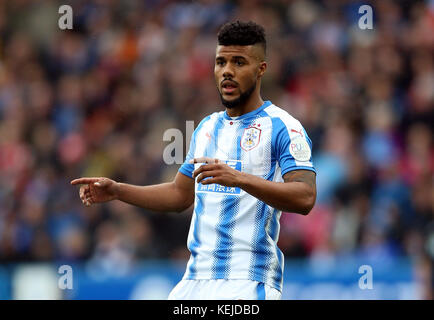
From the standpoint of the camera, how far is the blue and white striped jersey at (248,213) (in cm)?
467

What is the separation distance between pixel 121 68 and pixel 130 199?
7.36 m

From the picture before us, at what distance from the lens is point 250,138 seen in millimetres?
4805

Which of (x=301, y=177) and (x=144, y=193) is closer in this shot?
(x=301, y=177)

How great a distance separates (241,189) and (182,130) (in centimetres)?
599

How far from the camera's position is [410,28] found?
1085 centimetres

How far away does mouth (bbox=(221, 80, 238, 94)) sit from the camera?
4.83m

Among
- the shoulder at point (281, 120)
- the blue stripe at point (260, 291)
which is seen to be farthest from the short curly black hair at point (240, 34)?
the blue stripe at point (260, 291)

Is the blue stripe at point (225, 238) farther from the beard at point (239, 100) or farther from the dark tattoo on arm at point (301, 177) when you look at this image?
the beard at point (239, 100)

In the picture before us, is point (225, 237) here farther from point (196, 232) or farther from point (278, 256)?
point (278, 256)

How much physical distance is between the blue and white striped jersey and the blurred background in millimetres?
3990

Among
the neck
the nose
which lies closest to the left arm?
the neck

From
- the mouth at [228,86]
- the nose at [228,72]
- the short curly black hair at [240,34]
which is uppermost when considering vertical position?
the short curly black hair at [240,34]
